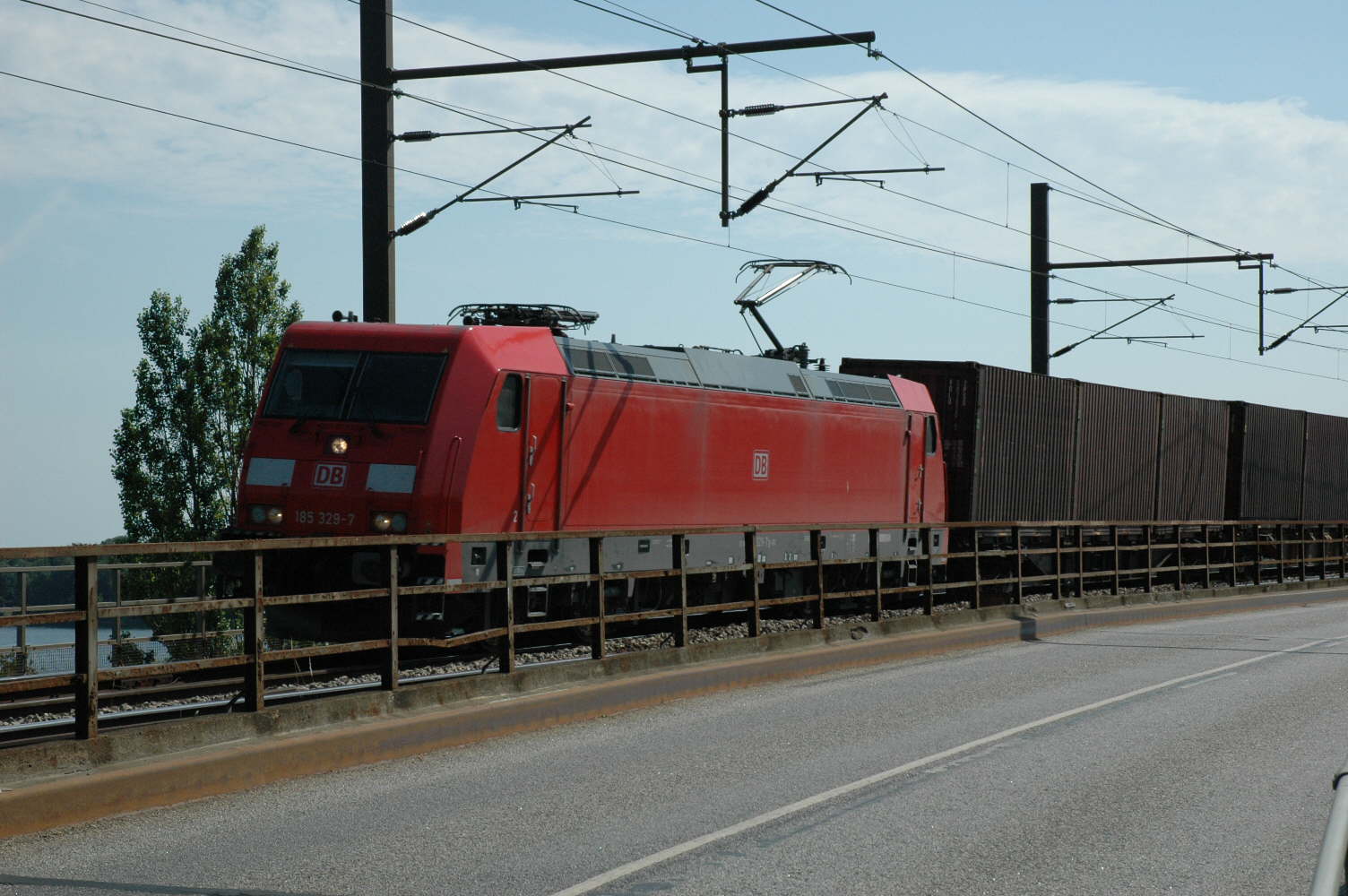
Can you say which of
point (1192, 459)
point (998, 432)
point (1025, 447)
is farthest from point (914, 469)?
point (1192, 459)

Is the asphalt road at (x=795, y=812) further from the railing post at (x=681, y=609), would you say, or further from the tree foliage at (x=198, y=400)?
the tree foliage at (x=198, y=400)

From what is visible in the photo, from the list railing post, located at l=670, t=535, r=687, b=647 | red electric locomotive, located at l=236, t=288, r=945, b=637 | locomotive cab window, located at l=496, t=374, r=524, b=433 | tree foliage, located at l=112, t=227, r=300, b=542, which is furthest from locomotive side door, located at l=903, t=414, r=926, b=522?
tree foliage, located at l=112, t=227, r=300, b=542

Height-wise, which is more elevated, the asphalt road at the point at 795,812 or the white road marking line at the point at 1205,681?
the asphalt road at the point at 795,812

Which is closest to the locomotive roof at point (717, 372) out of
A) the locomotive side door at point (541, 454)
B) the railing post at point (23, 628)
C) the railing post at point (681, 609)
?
the locomotive side door at point (541, 454)

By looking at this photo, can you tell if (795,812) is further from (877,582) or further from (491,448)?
(877,582)

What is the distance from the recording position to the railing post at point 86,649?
24.4 feet

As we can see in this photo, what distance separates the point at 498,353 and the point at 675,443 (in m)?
3.43

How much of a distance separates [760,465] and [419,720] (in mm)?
10773

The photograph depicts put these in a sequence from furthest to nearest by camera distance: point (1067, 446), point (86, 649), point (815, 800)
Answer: point (1067, 446)
point (815, 800)
point (86, 649)

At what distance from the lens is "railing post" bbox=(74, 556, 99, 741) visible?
743cm

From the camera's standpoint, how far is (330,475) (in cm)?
1520

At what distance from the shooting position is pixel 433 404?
1502cm

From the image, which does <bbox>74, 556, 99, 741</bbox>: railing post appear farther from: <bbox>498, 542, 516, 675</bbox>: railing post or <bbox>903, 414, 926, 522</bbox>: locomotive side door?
<bbox>903, 414, 926, 522</bbox>: locomotive side door

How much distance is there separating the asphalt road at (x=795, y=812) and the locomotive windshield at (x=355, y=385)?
4982 mm
